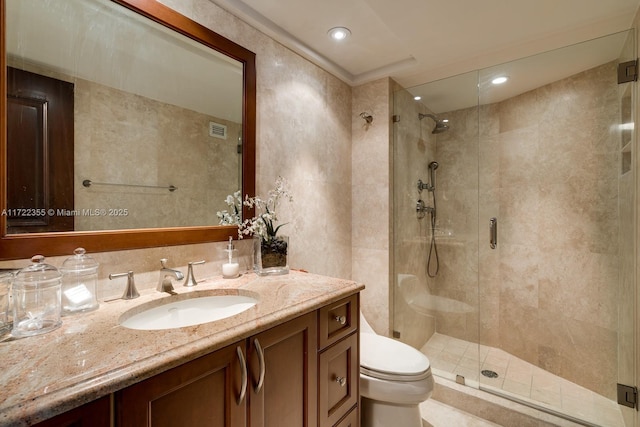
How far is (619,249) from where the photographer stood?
1.78 metres

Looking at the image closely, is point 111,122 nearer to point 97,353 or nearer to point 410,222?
point 97,353

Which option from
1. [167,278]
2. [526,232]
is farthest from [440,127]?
[167,278]

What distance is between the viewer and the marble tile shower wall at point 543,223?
1.94m

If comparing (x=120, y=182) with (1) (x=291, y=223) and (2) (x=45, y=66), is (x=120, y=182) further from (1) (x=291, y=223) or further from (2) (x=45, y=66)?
(1) (x=291, y=223)

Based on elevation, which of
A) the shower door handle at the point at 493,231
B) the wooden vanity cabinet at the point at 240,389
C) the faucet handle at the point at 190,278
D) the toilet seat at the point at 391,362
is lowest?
the toilet seat at the point at 391,362

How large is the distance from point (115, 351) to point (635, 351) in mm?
2334

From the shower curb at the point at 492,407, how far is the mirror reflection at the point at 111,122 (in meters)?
1.93

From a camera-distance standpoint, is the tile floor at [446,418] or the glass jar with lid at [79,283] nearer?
the glass jar with lid at [79,283]

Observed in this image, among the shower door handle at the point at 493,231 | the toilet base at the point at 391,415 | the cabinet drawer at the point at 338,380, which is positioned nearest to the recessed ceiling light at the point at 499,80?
the shower door handle at the point at 493,231

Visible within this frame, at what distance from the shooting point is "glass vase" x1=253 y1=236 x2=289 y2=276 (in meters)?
1.53

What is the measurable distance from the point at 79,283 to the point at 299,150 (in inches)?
53.6

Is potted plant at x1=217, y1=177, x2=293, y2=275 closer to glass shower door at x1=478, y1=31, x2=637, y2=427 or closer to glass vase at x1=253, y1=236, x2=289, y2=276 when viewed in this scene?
glass vase at x1=253, y1=236, x2=289, y2=276

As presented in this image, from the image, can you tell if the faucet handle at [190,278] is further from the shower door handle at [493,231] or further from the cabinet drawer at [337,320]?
the shower door handle at [493,231]

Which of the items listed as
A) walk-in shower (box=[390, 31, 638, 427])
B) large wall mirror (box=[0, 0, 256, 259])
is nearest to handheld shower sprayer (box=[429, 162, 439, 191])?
walk-in shower (box=[390, 31, 638, 427])
